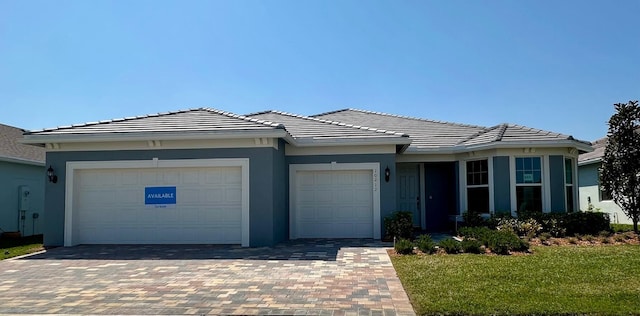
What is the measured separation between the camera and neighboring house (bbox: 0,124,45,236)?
15.8 meters

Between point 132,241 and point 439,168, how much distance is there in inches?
393

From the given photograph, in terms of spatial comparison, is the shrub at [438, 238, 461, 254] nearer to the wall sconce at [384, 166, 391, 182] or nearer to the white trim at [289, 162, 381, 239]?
the white trim at [289, 162, 381, 239]

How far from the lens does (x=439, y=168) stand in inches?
639

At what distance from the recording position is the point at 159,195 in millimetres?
12195

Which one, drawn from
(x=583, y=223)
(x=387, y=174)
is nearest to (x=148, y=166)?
(x=387, y=174)

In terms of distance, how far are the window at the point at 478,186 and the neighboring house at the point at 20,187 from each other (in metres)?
14.5

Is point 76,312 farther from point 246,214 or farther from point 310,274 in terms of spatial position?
point 246,214

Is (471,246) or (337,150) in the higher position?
(337,150)

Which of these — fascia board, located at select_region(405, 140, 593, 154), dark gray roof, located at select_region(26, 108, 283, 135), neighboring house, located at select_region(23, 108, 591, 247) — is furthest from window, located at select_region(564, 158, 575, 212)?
dark gray roof, located at select_region(26, 108, 283, 135)

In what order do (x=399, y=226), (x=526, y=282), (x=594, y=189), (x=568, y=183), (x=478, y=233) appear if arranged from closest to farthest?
(x=526, y=282), (x=478, y=233), (x=399, y=226), (x=568, y=183), (x=594, y=189)

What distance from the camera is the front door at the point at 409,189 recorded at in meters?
16.2

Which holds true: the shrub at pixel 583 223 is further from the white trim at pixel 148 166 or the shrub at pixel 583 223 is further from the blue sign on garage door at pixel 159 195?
the blue sign on garage door at pixel 159 195

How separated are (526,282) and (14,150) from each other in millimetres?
17180

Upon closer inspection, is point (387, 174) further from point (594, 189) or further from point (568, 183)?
point (594, 189)
